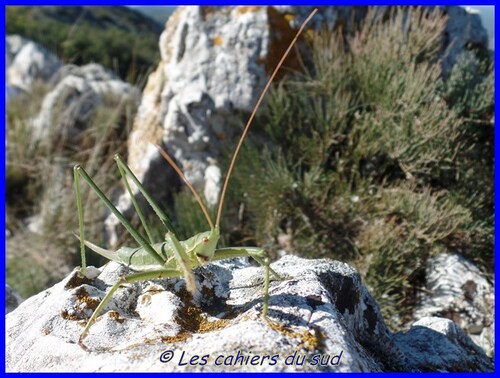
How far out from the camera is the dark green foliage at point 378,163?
13.7 feet

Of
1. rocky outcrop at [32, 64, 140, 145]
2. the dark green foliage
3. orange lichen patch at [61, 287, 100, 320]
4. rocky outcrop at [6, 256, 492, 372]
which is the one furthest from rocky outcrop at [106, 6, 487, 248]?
orange lichen patch at [61, 287, 100, 320]

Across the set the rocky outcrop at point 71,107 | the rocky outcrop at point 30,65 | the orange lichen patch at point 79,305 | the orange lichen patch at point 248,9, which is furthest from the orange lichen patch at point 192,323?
the rocky outcrop at point 30,65

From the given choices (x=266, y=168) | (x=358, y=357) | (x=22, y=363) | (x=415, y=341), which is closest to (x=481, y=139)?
(x=266, y=168)

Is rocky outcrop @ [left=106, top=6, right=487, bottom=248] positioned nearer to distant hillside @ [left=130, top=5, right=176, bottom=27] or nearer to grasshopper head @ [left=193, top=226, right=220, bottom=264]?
distant hillside @ [left=130, top=5, right=176, bottom=27]

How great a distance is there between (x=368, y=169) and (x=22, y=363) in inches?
131

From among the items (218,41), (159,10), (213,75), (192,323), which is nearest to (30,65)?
(159,10)

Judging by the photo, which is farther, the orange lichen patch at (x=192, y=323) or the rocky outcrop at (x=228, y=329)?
the orange lichen patch at (x=192, y=323)

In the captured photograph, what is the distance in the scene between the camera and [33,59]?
9766mm

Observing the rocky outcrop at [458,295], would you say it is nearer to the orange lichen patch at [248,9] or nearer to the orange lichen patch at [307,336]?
the orange lichen patch at [307,336]

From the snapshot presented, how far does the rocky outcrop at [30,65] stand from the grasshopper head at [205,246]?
24.9 ft

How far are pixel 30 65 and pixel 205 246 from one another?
8647 millimetres

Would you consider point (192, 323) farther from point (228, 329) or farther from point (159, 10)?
point (159, 10)

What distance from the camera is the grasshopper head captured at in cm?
198

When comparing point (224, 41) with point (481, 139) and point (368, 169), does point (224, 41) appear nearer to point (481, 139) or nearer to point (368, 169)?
point (368, 169)
